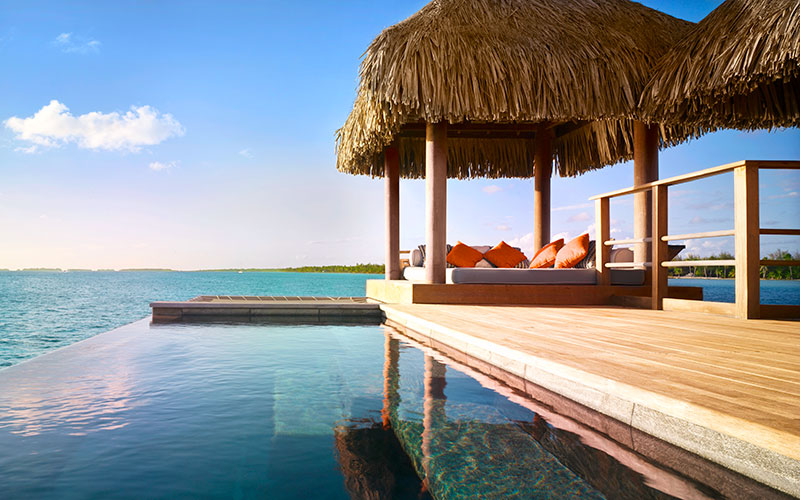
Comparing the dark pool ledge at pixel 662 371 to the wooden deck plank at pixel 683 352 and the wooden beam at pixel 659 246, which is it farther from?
the wooden beam at pixel 659 246

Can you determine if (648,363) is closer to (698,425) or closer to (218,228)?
(698,425)

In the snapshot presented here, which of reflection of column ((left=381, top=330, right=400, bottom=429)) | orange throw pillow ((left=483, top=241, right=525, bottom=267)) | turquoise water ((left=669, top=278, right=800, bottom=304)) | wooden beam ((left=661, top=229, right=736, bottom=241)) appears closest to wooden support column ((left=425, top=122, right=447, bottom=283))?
orange throw pillow ((left=483, top=241, right=525, bottom=267))

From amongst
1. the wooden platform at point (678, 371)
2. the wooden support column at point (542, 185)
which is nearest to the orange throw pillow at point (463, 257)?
the wooden support column at point (542, 185)

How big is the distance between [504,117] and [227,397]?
14.9 feet

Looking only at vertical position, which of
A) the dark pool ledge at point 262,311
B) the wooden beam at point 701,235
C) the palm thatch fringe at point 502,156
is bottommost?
the dark pool ledge at point 262,311

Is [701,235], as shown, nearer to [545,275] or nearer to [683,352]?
[545,275]

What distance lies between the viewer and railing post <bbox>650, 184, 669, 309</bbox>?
5.11m

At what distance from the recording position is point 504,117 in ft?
20.0

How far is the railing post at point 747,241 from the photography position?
4148 mm

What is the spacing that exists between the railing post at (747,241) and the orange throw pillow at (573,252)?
2.25 m

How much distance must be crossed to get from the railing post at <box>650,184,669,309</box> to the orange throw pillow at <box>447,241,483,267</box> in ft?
8.63

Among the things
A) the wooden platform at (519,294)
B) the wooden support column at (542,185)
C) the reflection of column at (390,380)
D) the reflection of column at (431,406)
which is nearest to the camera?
the reflection of column at (431,406)

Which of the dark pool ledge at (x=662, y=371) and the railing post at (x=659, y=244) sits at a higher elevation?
the railing post at (x=659, y=244)

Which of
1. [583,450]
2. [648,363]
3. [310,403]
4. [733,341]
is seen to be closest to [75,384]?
[310,403]
